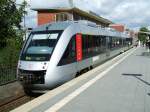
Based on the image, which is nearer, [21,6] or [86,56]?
[21,6]

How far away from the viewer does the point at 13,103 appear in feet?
43.5

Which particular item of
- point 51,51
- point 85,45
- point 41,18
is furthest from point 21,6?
point 41,18

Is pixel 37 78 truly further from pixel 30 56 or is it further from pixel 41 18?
pixel 41 18

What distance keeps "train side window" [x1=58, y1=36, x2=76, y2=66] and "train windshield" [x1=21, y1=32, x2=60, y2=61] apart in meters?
0.54

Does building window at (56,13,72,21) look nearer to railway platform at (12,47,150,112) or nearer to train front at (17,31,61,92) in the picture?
train front at (17,31,61,92)

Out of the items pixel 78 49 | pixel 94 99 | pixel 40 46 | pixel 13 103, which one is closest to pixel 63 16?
pixel 78 49

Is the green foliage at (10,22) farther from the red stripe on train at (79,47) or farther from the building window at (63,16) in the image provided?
the building window at (63,16)

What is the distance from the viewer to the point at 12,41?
12.7 metres

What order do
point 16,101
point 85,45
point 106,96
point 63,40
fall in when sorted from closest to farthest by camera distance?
point 106,96 → point 16,101 → point 63,40 → point 85,45

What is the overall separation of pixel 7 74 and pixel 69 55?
3.81 m

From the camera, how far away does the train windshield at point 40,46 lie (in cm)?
1405

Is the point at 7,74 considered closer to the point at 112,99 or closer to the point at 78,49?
the point at 78,49

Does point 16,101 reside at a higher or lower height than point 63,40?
lower

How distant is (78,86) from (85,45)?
648 centimetres
